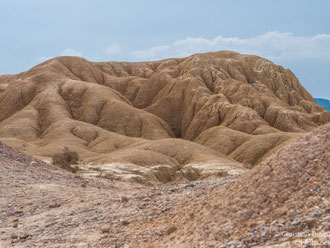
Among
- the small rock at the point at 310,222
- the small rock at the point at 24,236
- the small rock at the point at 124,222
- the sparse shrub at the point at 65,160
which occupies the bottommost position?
the sparse shrub at the point at 65,160

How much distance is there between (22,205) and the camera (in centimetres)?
1321

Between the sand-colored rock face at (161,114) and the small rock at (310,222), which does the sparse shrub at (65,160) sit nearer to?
the sand-colored rock face at (161,114)

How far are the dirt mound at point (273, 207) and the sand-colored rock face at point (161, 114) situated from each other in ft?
117

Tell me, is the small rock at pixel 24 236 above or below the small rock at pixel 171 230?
below

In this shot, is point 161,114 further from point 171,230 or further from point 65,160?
point 171,230

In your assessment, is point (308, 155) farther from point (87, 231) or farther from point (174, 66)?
point (174, 66)

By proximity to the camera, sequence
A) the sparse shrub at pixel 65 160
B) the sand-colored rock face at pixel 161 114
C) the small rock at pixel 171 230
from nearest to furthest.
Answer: the small rock at pixel 171 230
the sparse shrub at pixel 65 160
the sand-colored rock face at pixel 161 114

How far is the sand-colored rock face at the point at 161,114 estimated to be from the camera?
180 ft

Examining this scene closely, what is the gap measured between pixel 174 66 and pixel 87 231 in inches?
4521

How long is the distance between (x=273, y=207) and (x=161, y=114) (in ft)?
301

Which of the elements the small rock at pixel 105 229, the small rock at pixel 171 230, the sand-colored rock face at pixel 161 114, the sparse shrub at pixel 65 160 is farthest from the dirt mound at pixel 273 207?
the sand-colored rock face at pixel 161 114

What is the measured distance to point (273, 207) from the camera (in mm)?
6762

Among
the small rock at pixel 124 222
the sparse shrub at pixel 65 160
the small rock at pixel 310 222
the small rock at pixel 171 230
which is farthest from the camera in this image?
the sparse shrub at pixel 65 160

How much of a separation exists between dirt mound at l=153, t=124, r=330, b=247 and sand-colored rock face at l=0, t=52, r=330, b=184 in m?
35.6
